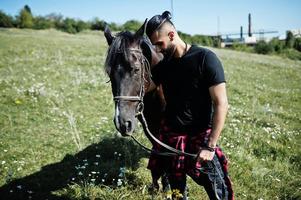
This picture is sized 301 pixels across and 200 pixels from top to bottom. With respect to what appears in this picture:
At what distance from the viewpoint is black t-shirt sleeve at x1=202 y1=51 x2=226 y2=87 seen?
3.82 metres

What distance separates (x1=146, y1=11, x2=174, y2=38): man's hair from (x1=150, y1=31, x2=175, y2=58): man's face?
64mm

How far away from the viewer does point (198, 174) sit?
4395 millimetres

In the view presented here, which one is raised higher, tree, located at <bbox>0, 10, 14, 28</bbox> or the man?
tree, located at <bbox>0, 10, 14, 28</bbox>

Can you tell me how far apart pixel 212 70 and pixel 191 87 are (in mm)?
439

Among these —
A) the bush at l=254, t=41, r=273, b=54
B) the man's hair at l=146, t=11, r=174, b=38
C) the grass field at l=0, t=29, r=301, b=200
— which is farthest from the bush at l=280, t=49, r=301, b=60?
the man's hair at l=146, t=11, r=174, b=38

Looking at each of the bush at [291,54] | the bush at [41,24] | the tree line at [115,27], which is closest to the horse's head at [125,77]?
the bush at [291,54]

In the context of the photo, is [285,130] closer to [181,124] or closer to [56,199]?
[181,124]

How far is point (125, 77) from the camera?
4074mm

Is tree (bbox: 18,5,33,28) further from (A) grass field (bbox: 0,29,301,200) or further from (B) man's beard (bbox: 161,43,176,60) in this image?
(B) man's beard (bbox: 161,43,176,60)

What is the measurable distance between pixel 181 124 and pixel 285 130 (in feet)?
21.0

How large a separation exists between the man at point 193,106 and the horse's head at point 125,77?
0.34 meters

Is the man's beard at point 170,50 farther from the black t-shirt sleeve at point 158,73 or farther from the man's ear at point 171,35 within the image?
the black t-shirt sleeve at point 158,73

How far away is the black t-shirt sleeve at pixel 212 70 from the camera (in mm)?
3822

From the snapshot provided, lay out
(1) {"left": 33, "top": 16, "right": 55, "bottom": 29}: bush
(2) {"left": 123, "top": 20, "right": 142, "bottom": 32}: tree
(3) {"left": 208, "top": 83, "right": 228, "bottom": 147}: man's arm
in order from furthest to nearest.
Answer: (1) {"left": 33, "top": 16, "right": 55, "bottom": 29}: bush → (2) {"left": 123, "top": 20, "right": 142, "bottom": 32}: tree → (3) {"left": 208, "top": 83, "right": 228, "bottom": 147}: man's arm
